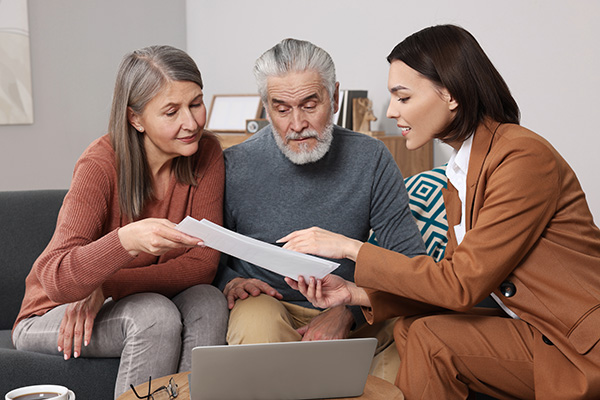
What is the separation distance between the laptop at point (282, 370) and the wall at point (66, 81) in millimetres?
3181

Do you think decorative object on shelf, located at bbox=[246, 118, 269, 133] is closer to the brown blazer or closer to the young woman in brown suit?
the young woman in brown suit

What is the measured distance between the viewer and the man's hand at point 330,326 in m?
1.86

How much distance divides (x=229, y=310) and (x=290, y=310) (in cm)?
21

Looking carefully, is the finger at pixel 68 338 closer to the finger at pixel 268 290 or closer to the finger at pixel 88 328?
the finger at pixel 88 328

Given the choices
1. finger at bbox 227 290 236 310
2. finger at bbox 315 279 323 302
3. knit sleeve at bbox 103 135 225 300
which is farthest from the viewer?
finger at bbox 227 290 236 310

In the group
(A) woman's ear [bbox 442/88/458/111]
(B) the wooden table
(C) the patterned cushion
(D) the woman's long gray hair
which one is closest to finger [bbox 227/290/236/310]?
(D) the woman's long gray hair

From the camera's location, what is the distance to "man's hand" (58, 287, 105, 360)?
173cm

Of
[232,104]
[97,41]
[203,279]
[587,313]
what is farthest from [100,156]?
[97,41]

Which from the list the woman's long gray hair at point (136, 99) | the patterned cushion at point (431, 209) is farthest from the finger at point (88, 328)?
the patterned cushion at point (431, 209)

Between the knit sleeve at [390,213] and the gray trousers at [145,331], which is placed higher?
the knit sleeve at [390,213]

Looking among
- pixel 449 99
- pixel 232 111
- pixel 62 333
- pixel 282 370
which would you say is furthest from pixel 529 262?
pixel 232 111

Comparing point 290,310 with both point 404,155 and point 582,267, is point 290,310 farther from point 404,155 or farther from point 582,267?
point 404,155

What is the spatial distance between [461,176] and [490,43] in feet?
5.07

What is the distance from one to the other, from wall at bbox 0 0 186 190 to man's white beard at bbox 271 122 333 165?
263cm
